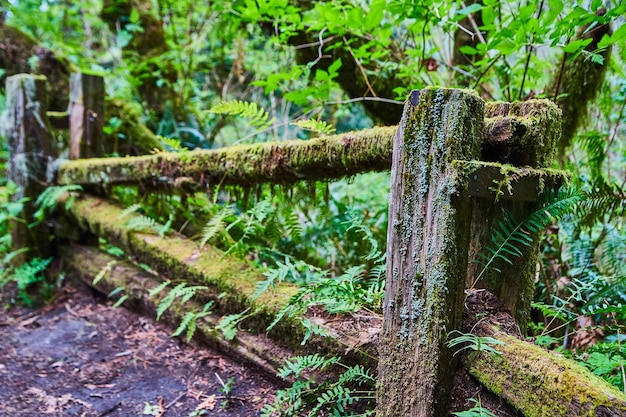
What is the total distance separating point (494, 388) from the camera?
1.50 m

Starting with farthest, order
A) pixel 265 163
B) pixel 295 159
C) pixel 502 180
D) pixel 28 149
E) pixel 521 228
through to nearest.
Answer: pixel 28 149, pixel 265 163, pixel 295 159, pixel 521 228, pixel 502 180

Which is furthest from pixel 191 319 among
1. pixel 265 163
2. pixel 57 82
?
pixel 57 82

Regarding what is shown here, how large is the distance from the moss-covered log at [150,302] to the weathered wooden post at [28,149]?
43cm

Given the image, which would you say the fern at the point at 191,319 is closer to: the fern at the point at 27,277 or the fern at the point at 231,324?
the fern at the point at 231,324

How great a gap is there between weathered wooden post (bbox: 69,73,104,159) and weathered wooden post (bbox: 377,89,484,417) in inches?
166

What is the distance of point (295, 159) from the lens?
2449mm

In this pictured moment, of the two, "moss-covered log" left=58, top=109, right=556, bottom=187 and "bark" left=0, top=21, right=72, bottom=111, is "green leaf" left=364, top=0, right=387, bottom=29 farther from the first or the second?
"bark" left=0, top=21, right=72, bottom=111

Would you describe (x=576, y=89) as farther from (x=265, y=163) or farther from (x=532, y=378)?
(x=532, y=378)

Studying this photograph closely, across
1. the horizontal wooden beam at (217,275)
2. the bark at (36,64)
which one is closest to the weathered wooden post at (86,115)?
the horizontal wooden beam at (217,275)

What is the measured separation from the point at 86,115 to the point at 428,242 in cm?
447

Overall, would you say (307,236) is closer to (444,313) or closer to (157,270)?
(157,270)

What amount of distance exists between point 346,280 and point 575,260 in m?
2.01

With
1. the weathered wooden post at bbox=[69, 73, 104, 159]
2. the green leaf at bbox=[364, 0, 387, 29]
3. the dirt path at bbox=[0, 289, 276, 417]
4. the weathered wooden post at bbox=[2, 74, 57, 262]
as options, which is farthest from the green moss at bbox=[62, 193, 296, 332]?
the green leaf at bbox=[364, 0, 387, 29]

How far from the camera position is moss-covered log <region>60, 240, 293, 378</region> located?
8.36 feet
